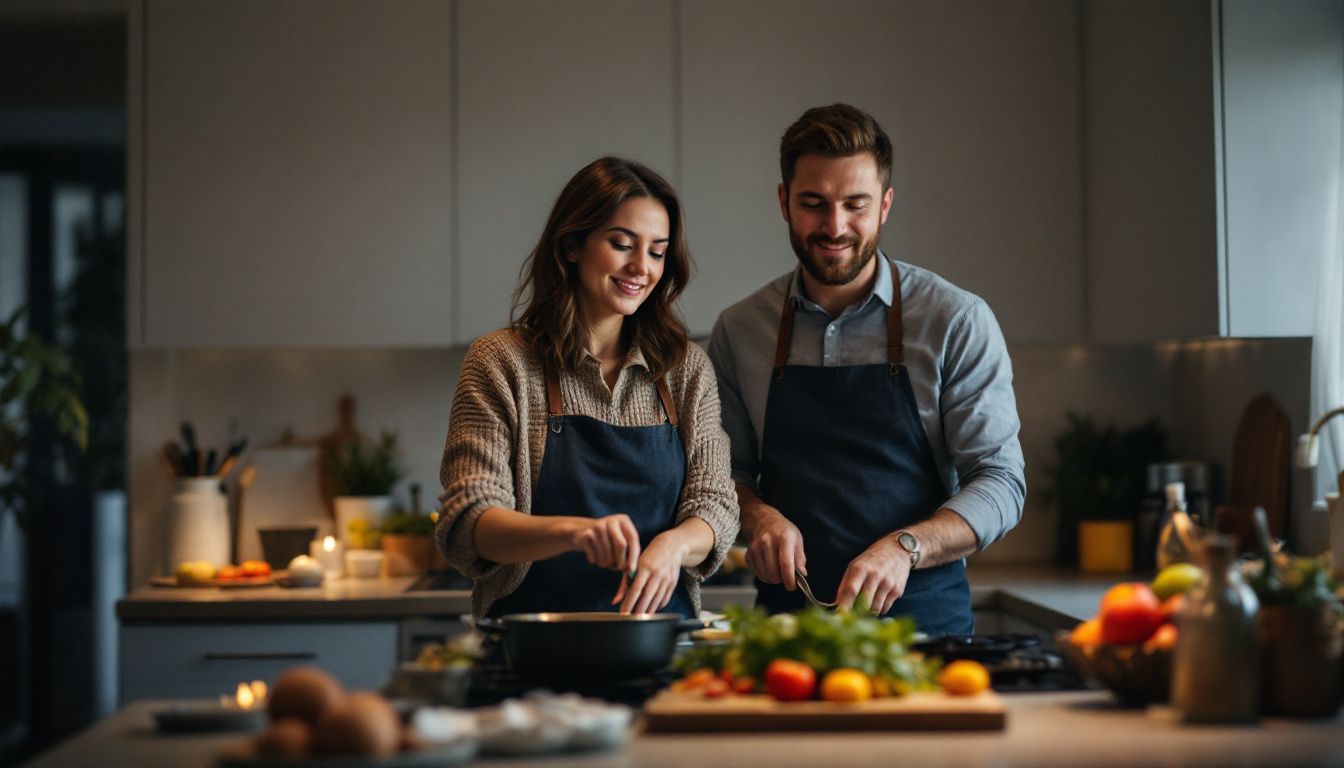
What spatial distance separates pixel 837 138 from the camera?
2.26m

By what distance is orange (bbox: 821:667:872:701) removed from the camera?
4.60 ft

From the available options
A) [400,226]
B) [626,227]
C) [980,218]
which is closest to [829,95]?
[980,218]

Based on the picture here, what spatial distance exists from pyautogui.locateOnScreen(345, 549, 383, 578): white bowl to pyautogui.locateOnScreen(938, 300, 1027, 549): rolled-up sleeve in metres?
1.64

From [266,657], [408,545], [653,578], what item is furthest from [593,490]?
[408,545]

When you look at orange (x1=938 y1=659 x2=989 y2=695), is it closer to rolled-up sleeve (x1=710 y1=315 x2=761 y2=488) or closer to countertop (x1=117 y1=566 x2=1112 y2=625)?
rolled-up sleeve (x1=710 y1=315 x2=761 y2=488)

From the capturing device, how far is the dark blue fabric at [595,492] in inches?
82.0

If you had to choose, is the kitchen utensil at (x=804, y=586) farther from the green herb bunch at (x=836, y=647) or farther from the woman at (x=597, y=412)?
the green herb bunch at (x=836, y=647)

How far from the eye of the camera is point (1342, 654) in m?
1.47

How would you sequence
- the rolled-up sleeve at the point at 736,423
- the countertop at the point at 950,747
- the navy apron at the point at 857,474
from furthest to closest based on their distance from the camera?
the rolled-up sleeve at the point at 736,423 → the navy apron at the point at 857,474 → the countertop at the point at 950,747

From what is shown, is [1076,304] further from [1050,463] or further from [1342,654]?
[1342,654]

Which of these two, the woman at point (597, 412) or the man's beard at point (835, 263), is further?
the man's beard at point (835, 263)

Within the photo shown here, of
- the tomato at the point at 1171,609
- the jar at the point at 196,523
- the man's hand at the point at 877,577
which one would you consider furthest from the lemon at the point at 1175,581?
the jar at the point at 196,523

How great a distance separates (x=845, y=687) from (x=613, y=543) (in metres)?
0.48

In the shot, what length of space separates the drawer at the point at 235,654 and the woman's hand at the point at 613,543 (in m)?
1.46
